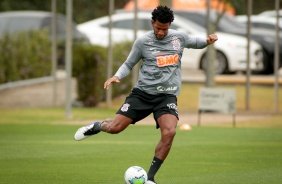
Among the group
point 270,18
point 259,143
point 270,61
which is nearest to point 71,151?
point 259,143

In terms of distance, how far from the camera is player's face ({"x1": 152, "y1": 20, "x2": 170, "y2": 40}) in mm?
12523

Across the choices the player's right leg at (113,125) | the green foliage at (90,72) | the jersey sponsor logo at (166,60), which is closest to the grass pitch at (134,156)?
the player's right leg at (113,125)

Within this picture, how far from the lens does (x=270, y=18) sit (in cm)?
3825

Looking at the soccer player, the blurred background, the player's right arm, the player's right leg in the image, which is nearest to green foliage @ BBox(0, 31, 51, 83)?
the blurred background

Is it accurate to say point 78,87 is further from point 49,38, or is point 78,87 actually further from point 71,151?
point 71,151

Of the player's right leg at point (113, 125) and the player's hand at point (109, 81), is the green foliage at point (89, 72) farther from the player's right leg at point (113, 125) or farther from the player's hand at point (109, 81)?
the player's hand at point (109, 81)

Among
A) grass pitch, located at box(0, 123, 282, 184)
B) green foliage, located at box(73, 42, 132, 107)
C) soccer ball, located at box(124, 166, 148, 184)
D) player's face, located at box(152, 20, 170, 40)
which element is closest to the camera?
soccer ball, located at box(124, 166, 148, 184)

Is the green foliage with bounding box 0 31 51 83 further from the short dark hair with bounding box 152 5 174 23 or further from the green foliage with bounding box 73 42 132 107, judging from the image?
the short dark hair with bounding box 152 5 174 23

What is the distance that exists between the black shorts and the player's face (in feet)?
2.48

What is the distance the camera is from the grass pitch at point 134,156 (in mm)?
13852

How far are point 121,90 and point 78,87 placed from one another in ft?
→ 5.76

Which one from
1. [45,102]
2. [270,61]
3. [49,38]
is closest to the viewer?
[45,102]

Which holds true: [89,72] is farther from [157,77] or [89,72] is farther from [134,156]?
[157,77]

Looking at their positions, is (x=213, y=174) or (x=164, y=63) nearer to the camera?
(x=164, y=63)
